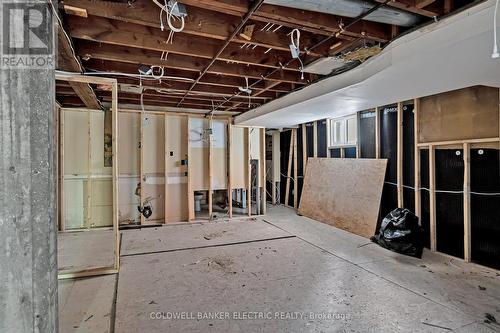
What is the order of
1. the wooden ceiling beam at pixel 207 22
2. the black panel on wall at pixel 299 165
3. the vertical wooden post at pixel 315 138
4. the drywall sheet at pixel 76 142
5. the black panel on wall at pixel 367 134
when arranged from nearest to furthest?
the wooden ceiling beam at pixel 207 22
the black panel on wall at pixel 367 134
the drywall sheet at pixel 76 142
the vertical wooden post at pixel 315 138
the black panel on wall at pixel 299 165

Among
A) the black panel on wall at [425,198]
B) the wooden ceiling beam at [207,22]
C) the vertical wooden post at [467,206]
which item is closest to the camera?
the wooden ceiling beam at [207,22]

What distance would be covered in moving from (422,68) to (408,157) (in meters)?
2.24

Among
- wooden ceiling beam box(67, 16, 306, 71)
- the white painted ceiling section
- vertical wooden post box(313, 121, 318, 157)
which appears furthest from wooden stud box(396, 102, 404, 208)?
wooden ceiling beam box(67, 16, 306, 71)

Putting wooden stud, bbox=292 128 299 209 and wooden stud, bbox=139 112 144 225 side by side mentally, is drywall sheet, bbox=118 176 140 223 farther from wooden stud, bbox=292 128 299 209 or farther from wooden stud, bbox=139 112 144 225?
wooden stud, bbox=292 128 299 209

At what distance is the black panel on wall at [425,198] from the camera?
3.86m

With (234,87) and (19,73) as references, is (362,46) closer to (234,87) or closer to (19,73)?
(234,87)

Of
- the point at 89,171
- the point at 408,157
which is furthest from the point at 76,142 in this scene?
the point at 408,157

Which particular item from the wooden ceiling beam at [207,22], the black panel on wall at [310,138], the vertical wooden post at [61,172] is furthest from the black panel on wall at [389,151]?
the vertical wooden post at [61,172]

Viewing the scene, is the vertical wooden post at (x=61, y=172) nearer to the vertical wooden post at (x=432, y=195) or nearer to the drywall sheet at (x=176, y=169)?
the drywall sheet at (x=176, y=169)

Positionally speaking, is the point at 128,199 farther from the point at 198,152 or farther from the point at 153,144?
the point at 198,152

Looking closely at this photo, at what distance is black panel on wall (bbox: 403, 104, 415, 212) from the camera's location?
4.07 metres

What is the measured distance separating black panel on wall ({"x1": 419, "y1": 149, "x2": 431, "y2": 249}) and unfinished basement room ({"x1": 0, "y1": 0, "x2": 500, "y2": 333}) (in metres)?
0.03

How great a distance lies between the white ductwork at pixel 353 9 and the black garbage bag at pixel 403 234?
250cm

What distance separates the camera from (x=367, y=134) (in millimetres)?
4828
